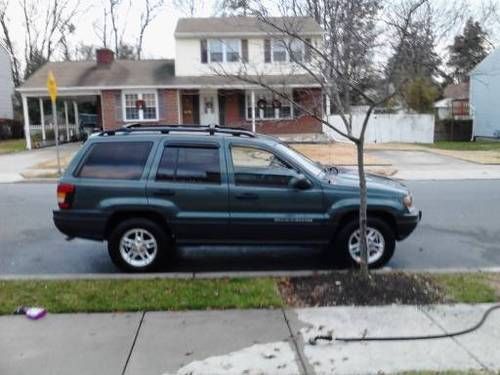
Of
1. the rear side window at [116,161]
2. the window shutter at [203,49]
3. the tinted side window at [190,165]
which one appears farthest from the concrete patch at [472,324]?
the window shutter at [203,49]

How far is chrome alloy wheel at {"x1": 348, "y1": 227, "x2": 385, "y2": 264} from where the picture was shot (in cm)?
627

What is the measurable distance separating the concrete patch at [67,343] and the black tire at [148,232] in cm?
151

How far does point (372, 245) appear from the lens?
6332 mm

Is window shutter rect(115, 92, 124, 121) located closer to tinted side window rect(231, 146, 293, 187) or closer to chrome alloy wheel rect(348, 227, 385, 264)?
tinted side window rect(231, 146, 293, 187)

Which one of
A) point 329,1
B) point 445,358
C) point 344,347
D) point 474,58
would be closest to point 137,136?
point 329,1

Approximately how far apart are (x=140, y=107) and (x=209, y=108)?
13.8 feet

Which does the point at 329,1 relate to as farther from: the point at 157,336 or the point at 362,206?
the point at 157,336

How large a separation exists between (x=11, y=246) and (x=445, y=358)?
6.68m

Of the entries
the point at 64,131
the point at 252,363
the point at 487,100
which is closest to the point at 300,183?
the point at 252,363

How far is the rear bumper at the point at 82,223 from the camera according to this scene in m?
6.20

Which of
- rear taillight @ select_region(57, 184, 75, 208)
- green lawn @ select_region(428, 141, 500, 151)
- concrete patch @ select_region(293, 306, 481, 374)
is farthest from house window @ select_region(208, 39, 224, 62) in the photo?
concrete patch @ select_region(293, 306, 481, 374)

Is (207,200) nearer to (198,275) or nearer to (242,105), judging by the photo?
(198,275)

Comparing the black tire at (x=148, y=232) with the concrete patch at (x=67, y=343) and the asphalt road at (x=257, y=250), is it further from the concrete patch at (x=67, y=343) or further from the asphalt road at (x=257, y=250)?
the concrete patch at (x=67, y=343)

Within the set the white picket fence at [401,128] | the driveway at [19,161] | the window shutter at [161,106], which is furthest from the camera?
the white picket fence at [401,128]
